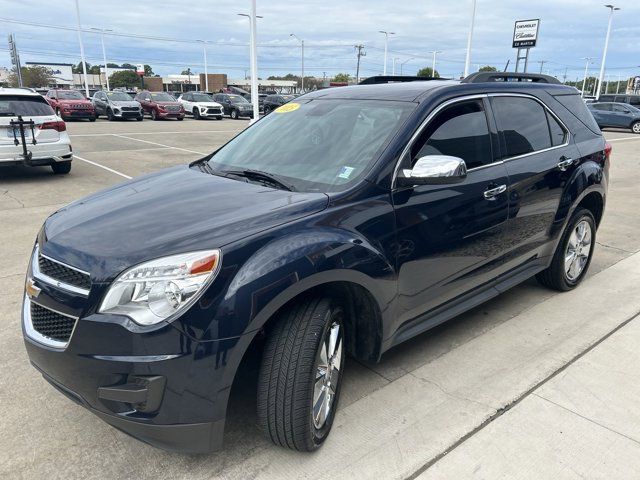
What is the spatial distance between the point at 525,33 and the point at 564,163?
150 ft

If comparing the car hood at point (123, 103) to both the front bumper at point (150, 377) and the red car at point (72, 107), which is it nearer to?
the red car at point (72, 107)

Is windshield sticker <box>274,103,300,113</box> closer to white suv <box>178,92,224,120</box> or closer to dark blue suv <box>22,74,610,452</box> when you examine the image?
dark blue suv <box>22,74,610,452</box>

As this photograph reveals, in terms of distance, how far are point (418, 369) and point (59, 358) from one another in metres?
2.12

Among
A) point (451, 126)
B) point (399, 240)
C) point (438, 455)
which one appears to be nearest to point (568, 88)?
point (451, 126)

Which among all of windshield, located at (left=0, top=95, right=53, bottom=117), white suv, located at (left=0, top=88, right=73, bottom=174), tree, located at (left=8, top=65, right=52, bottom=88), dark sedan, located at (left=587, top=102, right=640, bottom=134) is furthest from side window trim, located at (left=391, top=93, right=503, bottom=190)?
tree, located at (left=8, top=65, right=52, bottom=88)

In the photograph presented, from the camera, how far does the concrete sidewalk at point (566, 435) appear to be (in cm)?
244

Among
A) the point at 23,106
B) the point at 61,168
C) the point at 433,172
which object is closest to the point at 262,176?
the point at 433,172

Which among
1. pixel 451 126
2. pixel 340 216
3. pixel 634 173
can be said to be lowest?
pixel 634 173

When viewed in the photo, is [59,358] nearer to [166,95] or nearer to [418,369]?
[418,369]

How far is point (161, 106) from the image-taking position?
27.3 m

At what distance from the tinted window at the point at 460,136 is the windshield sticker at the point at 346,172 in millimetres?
387

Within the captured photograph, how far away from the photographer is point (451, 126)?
126 inches

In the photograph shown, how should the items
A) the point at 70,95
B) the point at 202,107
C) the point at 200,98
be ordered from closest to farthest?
1. the point at 70,95
2. the point at 202,107
3. the point at 200,98

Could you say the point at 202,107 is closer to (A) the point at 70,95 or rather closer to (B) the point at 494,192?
(A) the point at 70,95
